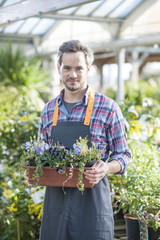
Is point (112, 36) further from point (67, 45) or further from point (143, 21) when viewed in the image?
point (67, 45)

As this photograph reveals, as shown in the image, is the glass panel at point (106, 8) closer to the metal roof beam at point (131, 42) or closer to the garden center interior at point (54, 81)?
the garden center interior at point (54, 81)

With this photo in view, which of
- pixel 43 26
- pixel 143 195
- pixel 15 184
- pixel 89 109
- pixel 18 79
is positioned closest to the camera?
pixel 89 109

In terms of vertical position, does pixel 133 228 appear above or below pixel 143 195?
below

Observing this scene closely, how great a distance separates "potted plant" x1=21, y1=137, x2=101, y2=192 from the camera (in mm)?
1521

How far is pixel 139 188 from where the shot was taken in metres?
2.34

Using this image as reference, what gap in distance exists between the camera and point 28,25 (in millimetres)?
7789

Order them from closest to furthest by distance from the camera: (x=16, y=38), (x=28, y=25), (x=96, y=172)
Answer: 1. (x=96, y=172)
2. (x=28, y=25)
3. (x=16, y=38)

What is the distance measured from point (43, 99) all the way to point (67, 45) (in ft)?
18.5

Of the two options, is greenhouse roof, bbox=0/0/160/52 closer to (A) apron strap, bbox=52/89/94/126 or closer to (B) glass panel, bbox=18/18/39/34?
(B) glass panel, bbox=18/18/39/34

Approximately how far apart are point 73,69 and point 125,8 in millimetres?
5281

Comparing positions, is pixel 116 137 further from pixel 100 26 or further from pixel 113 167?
pixel 100 26

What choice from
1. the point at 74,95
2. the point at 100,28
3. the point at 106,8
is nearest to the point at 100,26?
the point at 100,28

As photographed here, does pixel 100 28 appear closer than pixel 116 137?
No

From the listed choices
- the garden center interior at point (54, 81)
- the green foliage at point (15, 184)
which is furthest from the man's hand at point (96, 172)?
the green foliage at point (15, 184)
